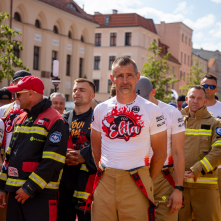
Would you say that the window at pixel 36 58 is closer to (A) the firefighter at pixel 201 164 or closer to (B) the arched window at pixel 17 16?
(B) the arched window at pixel 17 16

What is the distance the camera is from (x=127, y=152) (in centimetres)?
375

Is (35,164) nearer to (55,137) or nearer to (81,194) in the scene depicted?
(55,137)

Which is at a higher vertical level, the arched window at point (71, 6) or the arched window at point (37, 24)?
the arched window at point (71, 6)

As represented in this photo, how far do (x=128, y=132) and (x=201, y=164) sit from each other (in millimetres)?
1816

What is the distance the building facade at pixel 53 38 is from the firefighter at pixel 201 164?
2617cm

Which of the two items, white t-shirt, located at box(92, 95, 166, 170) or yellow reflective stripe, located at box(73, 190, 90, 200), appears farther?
yellow reflective stripe, located at box(73, 190, 90, 200)

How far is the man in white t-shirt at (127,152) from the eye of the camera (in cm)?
372

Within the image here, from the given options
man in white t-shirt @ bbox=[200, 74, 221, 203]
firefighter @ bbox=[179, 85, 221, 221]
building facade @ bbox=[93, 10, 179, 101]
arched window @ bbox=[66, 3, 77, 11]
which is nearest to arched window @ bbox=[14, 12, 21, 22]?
arched window @ bbox=[66, 3, 77, 11]

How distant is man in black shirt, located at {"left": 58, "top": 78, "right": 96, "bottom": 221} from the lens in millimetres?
4961

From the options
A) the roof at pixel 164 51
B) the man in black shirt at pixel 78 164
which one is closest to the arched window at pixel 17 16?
the man in black shirt at pixel 78 164

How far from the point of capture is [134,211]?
3697 mm

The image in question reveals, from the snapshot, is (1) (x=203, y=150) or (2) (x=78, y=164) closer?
(2) (x=78, y=164)

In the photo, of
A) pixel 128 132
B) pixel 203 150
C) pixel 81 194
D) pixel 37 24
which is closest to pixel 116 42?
pixel 37 24

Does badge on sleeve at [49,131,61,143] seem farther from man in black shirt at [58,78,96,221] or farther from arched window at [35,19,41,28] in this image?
arched window at [35,19,41,28]
